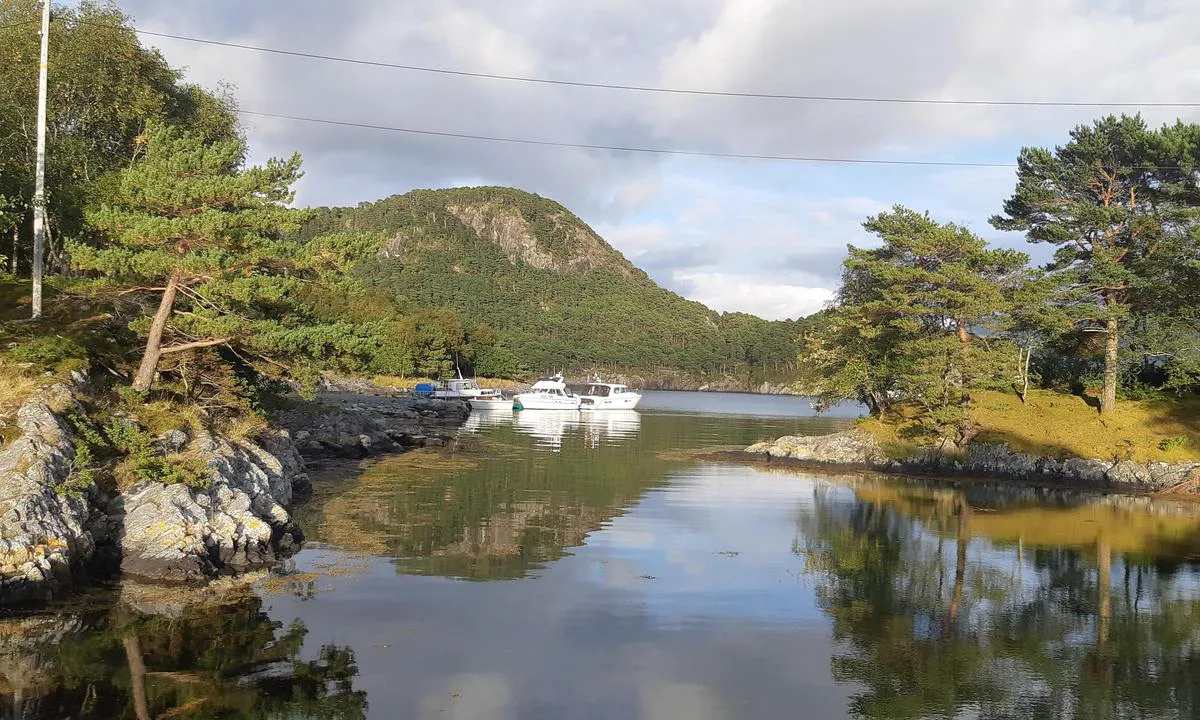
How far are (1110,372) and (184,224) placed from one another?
37475 millimetres

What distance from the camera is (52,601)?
1341 cm

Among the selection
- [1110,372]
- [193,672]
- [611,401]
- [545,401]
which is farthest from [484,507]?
[611,401]

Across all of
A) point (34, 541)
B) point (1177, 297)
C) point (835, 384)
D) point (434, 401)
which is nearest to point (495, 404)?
point (434, 401)

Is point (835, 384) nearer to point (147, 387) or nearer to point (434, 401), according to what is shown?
point (147, 387)

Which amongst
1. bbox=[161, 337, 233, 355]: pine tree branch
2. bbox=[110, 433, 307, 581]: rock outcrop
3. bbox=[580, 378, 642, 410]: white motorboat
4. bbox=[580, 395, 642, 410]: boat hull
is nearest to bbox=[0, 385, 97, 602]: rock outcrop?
bbox=[110, 433, 307, 581]: rock outcrop

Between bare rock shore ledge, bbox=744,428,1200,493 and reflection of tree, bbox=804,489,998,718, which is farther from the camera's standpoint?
bare rock shore ledge, bbox=744,428,1200,493

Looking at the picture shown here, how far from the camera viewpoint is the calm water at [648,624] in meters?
10.9

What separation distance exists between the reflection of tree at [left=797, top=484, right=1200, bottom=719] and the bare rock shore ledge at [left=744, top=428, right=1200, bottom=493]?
39.0ft

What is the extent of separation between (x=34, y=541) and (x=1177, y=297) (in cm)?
4082

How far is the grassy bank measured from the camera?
3516 centimetres

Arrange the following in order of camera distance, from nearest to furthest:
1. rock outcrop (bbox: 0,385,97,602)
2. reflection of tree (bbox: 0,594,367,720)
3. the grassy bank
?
reflection of tree (bbox: 0,594,367,720), rock outcrop (bbox: 0,385,97,602), the grassy bank

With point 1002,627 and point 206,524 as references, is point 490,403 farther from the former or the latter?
point 1002,627

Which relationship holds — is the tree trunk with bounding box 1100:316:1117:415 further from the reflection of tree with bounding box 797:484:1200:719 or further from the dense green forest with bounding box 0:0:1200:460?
the reflection of tree with bounding box 797:484:1200:719

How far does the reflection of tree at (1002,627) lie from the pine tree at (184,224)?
1507 cm
